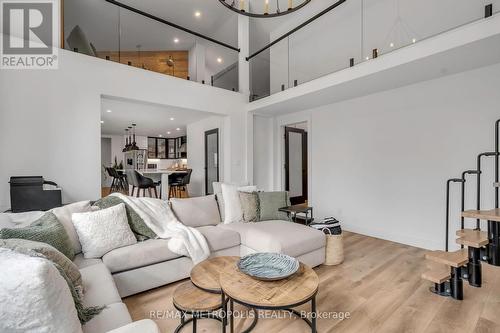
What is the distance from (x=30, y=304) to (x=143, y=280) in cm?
166

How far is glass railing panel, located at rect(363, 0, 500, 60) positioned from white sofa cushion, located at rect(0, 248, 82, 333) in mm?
3961

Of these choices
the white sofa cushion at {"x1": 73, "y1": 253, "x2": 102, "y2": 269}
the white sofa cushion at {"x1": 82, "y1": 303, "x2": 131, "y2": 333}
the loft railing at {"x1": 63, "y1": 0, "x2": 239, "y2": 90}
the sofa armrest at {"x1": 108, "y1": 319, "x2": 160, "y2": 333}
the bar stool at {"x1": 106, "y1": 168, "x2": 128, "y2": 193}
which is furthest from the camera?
the bar stool at {"x1": 106, "y1": 168, "x2": 128, "y2": 193}

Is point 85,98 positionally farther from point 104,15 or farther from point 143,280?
point 104,15

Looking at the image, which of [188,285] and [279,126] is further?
[279,126]

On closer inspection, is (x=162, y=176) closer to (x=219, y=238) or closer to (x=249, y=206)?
(x=249, y=206)

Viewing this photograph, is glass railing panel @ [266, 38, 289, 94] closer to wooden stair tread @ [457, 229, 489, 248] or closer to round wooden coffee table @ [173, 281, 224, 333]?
wooden stair tread @ [457, 229, 489, 248]

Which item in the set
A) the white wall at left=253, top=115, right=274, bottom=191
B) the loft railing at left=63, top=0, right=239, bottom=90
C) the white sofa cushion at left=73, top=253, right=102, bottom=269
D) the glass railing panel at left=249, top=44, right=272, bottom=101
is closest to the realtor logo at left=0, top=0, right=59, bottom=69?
the loft railing at left=63, top=0, right=239, bottom=90

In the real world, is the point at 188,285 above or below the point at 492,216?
below

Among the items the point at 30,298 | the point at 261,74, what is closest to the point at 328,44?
the point at 261,74

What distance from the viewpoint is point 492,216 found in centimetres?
224

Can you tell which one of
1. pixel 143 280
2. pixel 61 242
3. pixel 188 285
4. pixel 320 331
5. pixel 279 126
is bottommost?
pixel 320 331

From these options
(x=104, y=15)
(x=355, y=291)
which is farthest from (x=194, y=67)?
(x=355, y=291)

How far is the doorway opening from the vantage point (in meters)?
6.43

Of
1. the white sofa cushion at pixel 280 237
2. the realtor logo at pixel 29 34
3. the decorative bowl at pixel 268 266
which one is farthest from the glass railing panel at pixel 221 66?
the decorative bowl at pixel 268 266
